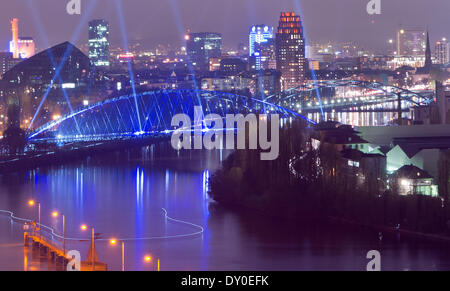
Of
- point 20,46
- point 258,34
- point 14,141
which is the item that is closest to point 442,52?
point 258,34

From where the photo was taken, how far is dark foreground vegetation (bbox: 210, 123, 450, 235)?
1267cm

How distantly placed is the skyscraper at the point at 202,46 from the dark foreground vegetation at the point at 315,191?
1630 inches

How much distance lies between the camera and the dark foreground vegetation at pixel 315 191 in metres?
12.7

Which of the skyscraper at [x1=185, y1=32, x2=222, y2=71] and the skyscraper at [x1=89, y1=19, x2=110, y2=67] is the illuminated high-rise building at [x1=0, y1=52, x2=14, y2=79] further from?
the skyscraper at [x1=185, y1=32, x2=222, y2=71]

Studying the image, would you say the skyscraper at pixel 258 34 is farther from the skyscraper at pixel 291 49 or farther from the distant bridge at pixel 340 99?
the distant bridge at pixel 340 99

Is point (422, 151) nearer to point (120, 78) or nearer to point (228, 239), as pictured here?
point (228, 239)

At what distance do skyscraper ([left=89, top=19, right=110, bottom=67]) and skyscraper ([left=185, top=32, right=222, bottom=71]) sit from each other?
730cm

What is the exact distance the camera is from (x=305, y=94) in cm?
3741

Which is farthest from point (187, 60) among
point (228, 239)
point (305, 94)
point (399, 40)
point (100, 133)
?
point (228, 239)

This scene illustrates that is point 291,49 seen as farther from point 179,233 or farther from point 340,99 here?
point 179,233

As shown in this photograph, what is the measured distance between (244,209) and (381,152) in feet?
9.88

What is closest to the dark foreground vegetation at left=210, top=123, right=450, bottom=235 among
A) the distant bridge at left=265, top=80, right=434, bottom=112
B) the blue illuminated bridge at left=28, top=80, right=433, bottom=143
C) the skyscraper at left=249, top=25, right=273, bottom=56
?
the blue illuminated bridge at left=28, top=80, right=433, bottom=143

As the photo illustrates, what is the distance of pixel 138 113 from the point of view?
91.9ft

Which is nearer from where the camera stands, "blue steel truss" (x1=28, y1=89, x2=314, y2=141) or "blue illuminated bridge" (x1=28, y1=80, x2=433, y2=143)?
"blue steel truss" (x1=28, y1=89, x2=314, y2=141)
